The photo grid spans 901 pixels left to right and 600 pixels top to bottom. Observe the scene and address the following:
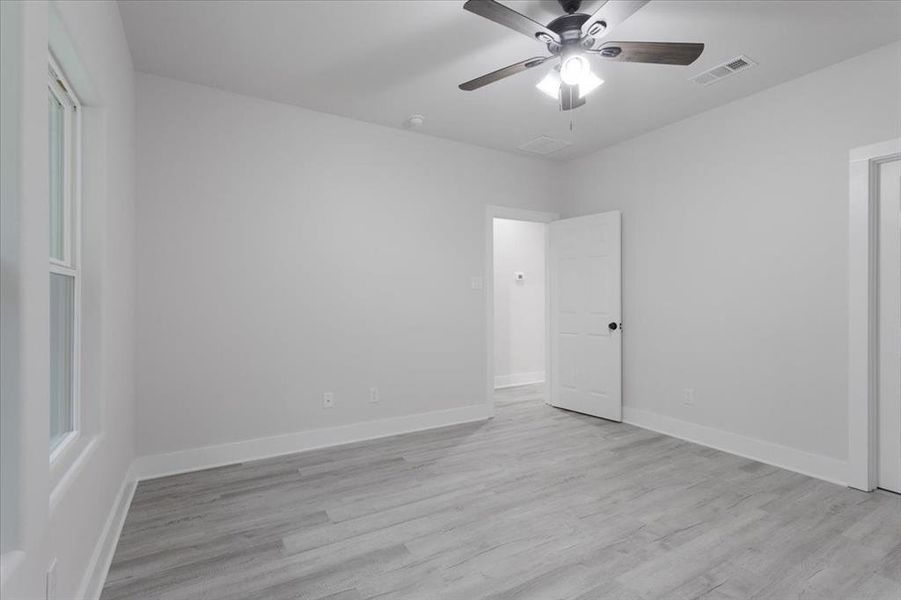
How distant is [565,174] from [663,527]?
386 centimetres

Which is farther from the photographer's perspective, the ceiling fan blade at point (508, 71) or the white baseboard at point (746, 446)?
the white baseboard at point (746, 446)

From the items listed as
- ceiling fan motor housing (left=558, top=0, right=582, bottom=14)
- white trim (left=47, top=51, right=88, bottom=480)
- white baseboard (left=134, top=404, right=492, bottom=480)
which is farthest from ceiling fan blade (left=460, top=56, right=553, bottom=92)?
white baseboard (left=134, top=404, right=492, bottom=480)

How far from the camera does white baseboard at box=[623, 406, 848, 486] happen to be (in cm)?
300

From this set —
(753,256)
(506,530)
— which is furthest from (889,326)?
(506,530)

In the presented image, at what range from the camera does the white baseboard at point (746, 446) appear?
300 centimetres

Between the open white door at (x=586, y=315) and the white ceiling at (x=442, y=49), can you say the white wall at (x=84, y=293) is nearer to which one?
the white ceiling at (x=442, y=49)

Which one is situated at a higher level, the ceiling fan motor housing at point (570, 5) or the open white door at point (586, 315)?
the ceiling fan motor housing at point (570, 5)

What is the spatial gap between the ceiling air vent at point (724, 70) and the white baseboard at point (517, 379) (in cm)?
424

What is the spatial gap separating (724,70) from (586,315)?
2.45 metres

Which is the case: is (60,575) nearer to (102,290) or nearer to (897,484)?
(102,290)

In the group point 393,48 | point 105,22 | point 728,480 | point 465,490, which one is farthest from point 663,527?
point 105,22

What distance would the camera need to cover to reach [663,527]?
93.0 inches

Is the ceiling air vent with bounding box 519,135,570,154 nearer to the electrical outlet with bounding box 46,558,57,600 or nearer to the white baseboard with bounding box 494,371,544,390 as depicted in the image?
the white baseboard with bounding box 494,371,544,390

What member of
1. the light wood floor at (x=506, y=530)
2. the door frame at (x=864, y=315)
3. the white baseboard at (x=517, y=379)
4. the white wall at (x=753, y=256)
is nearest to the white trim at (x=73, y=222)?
the light wood floor at (x=506, y=530)
